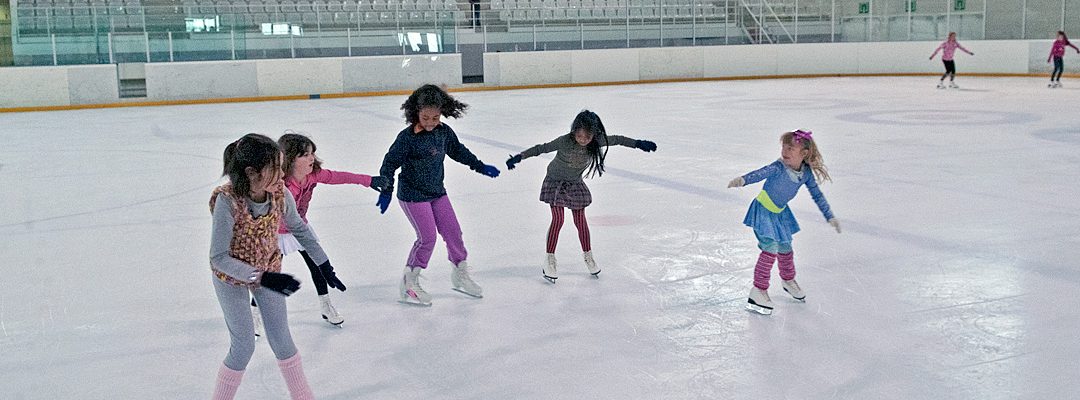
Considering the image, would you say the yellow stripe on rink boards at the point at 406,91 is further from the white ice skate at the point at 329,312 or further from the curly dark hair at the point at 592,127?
the white ice skate at the point at 329,312

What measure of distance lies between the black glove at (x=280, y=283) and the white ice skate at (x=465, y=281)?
199cm

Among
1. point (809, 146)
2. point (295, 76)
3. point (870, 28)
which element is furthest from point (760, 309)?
point (870, 28)

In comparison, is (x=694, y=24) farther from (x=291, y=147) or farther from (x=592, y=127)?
(x=291, y=147)

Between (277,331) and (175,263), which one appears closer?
(277,331)

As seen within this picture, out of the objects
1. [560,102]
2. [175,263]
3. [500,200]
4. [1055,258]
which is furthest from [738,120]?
[175,263]

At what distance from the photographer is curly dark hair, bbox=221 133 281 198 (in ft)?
9.59

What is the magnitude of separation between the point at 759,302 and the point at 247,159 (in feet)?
8.11

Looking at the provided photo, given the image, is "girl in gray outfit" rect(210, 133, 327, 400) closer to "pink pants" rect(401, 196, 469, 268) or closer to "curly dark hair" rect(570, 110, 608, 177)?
→ "pink pants" rect(401, 196, 469, 268)

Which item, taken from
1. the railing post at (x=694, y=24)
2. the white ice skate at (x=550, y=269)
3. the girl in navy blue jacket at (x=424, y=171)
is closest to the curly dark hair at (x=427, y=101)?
the girl in navy blue jacket at (x=424, y=171)

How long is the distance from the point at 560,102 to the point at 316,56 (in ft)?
19.0

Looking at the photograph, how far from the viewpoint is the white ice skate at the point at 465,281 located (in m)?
4.86

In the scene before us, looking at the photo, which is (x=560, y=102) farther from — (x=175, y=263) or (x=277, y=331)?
(x=277, y=331)

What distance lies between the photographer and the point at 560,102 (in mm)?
17875

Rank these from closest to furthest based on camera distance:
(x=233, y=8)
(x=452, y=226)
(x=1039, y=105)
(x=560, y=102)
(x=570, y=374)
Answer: (x=570, y=374), (x=452, y=226), (x=1039, y=105), (x=560, y=102), (x=233, y=8)
